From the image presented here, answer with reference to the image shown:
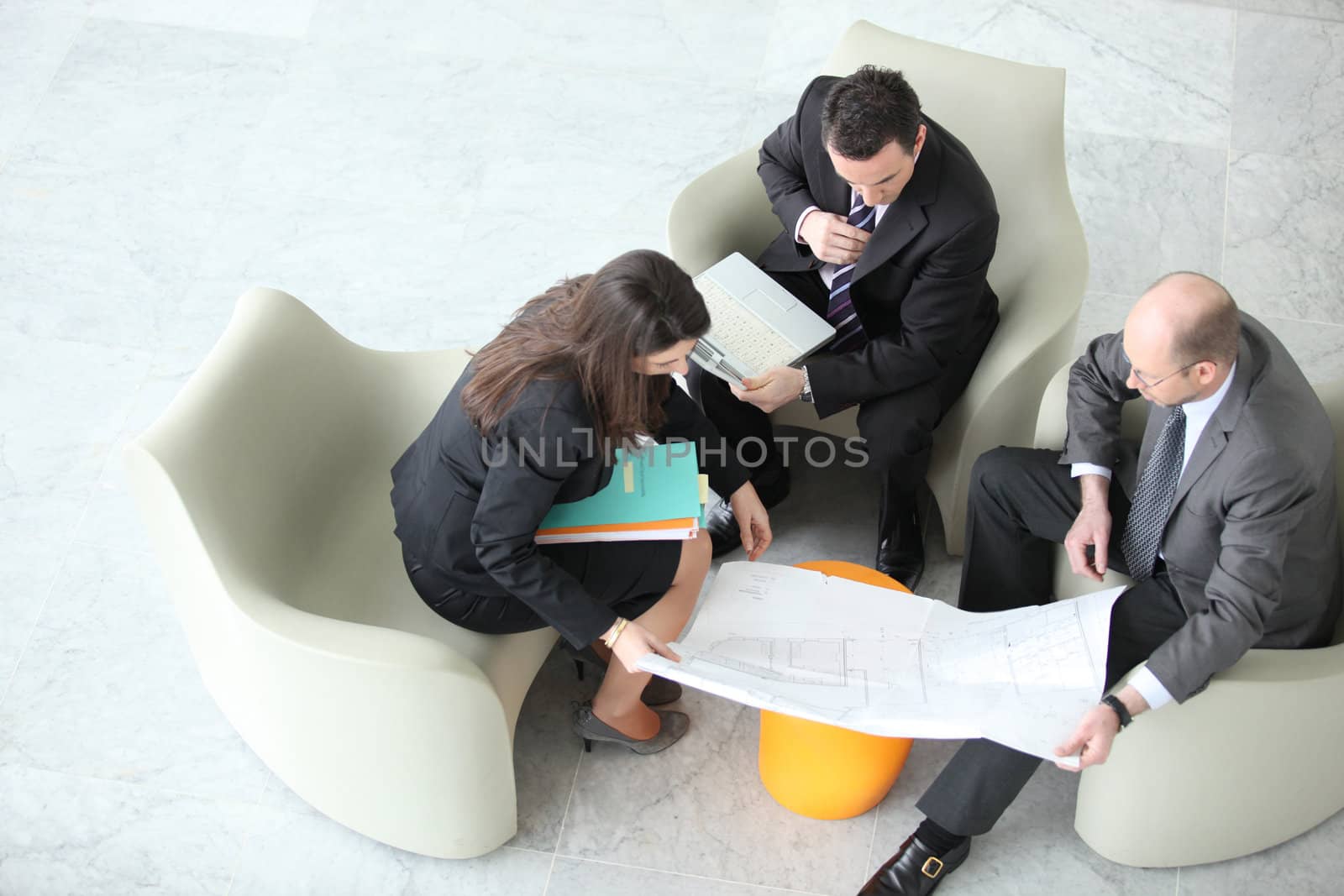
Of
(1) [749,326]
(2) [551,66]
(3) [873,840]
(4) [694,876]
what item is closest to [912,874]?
(3) [873,840]

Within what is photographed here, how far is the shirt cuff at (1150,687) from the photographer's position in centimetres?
221

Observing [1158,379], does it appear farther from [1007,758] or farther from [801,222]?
[801,222]

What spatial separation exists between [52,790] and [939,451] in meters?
2.16

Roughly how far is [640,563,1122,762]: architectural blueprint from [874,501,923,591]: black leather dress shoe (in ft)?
2.02

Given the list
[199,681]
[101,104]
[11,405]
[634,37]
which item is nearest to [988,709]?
[199,681]

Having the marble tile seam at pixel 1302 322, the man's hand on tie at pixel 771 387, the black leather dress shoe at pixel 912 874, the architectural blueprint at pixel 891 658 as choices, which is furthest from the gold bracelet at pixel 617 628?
the marble tile seam at pixel 1302 322

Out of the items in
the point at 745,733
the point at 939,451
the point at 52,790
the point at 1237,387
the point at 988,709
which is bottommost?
the point at 52,790

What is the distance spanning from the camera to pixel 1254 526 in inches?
86.1

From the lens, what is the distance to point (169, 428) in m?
2.41

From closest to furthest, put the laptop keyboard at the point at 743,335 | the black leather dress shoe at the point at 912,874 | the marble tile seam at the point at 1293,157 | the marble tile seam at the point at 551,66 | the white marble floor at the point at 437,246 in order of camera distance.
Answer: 1. the black leather dress shoe at the point at 912,874
2. the white marble floor at the point at 437,246
3. the laptop keyboard at the point at 743,335
4. the marble tile seam at the point at 1293,157
5. the marble tile seam at the point at 551,66

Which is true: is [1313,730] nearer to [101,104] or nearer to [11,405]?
[11,405]

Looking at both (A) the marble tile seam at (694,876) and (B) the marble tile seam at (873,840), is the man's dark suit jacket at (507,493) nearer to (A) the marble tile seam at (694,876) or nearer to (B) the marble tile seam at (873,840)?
(A) the marble tile seam at (694,876)

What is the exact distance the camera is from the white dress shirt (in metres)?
2.21

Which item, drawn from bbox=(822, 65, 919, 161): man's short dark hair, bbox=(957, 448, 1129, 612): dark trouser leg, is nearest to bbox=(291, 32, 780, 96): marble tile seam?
bbox=(822, 65, 919, 161): man's short dark hair
